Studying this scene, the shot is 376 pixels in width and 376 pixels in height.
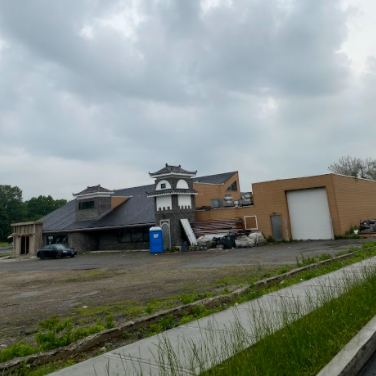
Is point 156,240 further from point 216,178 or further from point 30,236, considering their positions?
point 30,236

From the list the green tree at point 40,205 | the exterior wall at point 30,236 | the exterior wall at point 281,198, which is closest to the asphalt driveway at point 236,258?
the exterior wall at point 281,198

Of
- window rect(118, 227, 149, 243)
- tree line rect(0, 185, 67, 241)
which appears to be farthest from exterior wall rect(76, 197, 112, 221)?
tree line rect(0, 185, 67, 241)

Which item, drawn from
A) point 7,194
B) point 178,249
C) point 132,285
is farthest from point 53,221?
point 7,194

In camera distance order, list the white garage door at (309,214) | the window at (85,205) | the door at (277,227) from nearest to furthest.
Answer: the white garage door at (309,214), the door at (277,227), the window at (85,205)

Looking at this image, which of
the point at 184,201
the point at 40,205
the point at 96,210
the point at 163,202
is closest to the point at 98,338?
the point at 163,202

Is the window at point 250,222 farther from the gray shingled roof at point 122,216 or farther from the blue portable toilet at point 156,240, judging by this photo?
the gray shingled roof at point 122,216

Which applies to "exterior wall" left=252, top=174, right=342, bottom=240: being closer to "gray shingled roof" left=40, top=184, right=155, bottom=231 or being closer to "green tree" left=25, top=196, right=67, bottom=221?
"gray shingled roof" left=40, top=184, right=155, bottom=231

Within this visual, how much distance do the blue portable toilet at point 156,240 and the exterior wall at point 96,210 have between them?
1241cm

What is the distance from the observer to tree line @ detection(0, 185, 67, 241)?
9786 centimetres

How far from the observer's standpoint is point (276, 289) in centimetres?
838

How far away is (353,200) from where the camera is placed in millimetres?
28453

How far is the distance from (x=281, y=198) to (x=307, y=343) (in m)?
25.0

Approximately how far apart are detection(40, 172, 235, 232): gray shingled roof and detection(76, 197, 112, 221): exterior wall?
0.74 meters

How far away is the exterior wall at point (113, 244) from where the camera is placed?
34.5 meters
